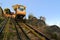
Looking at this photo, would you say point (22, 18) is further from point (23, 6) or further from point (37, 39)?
point (37, 39)

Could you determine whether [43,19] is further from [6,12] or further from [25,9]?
[6,12]

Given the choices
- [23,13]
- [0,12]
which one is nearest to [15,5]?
[23,13]

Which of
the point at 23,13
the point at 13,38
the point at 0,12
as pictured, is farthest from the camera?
the point at 0,12

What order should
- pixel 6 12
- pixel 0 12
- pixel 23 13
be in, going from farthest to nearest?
pixel 6 12, pixel 0 12, pixel 23 13

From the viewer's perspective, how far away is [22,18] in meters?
19.6

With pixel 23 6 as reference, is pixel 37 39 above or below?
below

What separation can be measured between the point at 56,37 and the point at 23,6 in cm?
1114

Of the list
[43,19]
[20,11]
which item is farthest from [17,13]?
[43,19]

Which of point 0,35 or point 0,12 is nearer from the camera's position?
point 0,35

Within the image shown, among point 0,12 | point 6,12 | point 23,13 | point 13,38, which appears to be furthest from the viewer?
point 6,12

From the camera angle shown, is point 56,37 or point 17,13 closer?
point 56,37

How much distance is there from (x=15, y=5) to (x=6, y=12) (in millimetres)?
5540

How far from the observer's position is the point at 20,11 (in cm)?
1895

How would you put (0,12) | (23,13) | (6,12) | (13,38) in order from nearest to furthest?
(13,38) < (23,13) < (0,12) < (6,12)
